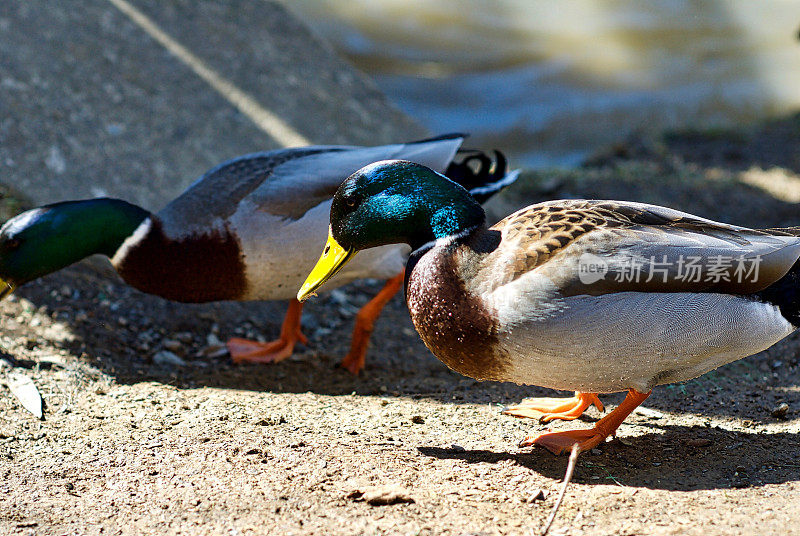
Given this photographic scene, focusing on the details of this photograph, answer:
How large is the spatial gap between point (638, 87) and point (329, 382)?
594 cm

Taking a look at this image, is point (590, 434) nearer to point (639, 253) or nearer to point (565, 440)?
point (565, 440)

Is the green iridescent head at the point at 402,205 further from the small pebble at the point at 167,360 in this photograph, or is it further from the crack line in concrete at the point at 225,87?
the crack line in concrete at the point at 225,87

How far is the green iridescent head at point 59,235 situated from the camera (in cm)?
372

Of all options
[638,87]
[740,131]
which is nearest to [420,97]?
[638,87]

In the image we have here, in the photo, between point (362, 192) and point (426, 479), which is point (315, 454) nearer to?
point (426, 479)

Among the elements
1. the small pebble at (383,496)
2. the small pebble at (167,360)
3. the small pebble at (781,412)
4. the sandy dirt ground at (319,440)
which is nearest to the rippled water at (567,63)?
the sandy dirt ground at (319,440)

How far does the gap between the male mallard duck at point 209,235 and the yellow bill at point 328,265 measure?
3.05ft

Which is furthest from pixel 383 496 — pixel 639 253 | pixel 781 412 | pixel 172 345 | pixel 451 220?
pixel 172 345

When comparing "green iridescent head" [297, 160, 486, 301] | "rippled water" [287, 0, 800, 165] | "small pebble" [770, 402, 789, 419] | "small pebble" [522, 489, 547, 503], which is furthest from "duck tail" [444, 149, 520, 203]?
"rippled water" [287, 0, 800, 165]

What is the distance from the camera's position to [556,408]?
333 centimetres

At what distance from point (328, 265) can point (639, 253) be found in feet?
3.43

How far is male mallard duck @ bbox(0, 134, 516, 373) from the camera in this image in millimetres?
3793

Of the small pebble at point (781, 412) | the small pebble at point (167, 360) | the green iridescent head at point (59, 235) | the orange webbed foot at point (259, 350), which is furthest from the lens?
the orange webbed foot at point (259, 350)

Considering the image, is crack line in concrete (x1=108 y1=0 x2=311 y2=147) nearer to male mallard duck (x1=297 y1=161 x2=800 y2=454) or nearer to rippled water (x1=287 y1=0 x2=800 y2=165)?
rippled water (x1=287 y1=0 x2=800 y2=165)
